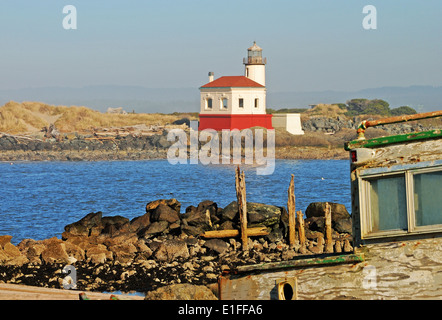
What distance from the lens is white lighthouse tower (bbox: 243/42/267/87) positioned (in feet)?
278

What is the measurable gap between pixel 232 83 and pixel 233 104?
283 cm

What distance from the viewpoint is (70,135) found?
99.4m

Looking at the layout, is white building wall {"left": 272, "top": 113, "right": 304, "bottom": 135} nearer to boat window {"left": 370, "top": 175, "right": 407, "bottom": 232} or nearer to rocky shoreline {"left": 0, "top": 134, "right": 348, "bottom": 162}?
rocky shoreline {"left": 0, "top": 134, "right": 348, "bottom": 162}

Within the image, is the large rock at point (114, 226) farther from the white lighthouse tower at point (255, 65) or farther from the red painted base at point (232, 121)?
the white lighthouse tower at point (255, 65)

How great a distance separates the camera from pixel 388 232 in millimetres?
8953

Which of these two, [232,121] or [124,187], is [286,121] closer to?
[232,121]

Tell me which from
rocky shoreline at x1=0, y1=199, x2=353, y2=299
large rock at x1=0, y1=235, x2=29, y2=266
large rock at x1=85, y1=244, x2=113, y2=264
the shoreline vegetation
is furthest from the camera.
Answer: the shoreline vegetation

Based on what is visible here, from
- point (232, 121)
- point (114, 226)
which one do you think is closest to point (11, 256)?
point (114, 226)

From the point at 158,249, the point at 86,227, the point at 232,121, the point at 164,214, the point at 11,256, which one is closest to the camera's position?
the point at 11,256

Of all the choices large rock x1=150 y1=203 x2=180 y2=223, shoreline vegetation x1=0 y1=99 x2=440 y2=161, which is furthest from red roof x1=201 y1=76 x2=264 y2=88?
large rock x1=150 y1=203 x2=180 y2=223

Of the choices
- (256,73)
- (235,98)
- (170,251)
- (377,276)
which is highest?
(256,73)

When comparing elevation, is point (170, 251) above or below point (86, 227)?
below

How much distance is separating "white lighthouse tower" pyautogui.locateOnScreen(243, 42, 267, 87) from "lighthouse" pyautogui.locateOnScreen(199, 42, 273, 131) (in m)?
2.39
